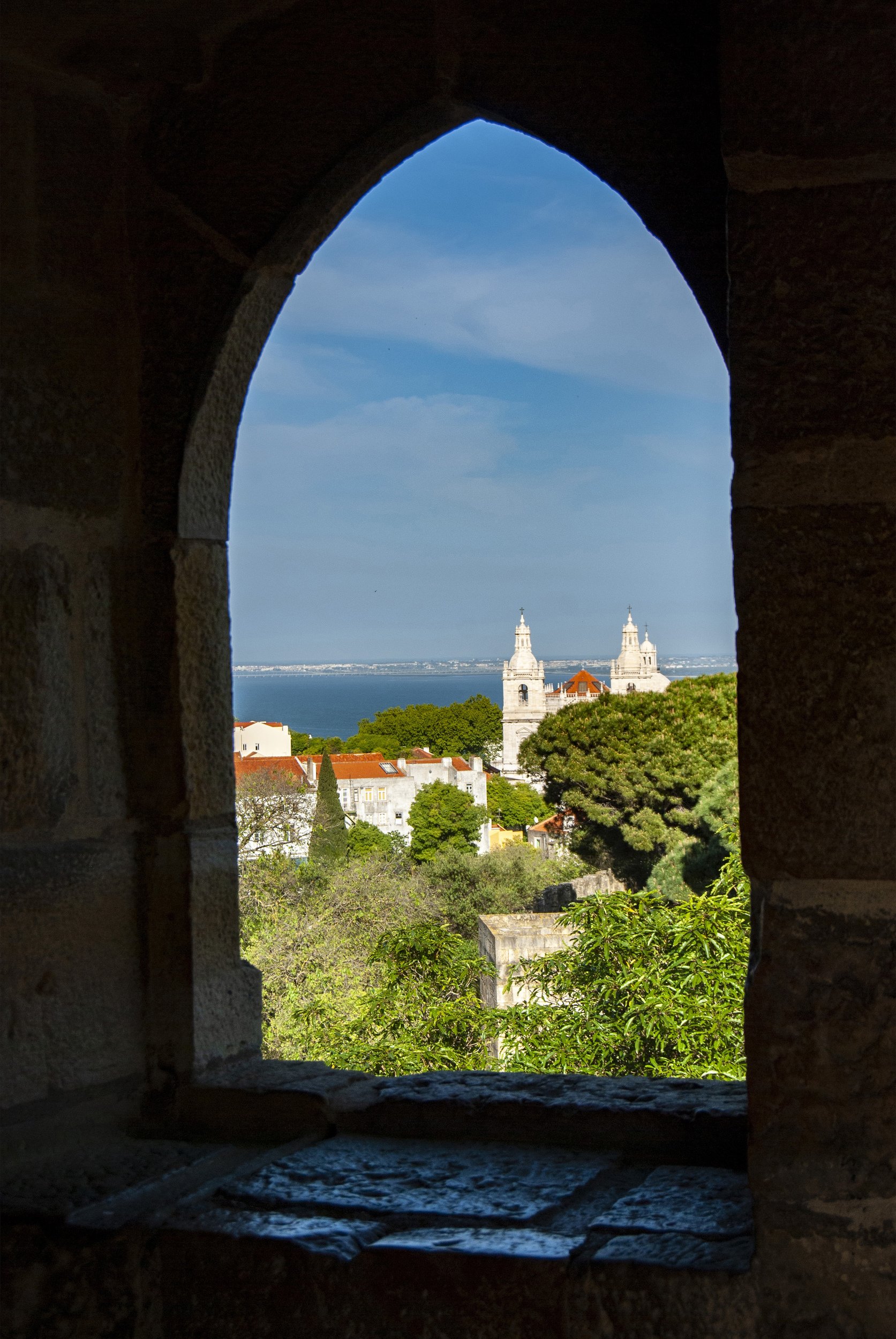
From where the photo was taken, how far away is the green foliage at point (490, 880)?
57.1 ft

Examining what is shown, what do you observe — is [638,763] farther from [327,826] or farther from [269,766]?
[269,766]

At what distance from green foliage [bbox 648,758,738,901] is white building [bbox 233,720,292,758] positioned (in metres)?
11.2

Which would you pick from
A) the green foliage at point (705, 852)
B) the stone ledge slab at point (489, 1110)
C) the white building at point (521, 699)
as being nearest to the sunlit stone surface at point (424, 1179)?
the stone ledge slab at point (489, 1110)

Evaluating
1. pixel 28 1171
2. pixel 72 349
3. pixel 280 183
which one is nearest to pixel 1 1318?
pixel 28 1171

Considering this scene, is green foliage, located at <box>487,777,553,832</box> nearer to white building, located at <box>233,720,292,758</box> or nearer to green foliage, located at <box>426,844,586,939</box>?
white building, located at <box>233,720,292,758</box>

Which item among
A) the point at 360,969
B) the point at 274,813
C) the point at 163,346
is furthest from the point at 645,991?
the point at 274,813

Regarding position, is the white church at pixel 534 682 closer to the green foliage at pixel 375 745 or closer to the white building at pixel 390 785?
the green foliage at pixel 375 745

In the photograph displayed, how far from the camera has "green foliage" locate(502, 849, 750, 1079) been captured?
18.3 feet

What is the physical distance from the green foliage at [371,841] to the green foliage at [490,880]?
0.89 m

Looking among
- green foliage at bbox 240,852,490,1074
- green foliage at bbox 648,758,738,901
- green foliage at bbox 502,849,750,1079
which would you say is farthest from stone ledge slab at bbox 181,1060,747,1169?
green foliage at bbox 648,758,738,901

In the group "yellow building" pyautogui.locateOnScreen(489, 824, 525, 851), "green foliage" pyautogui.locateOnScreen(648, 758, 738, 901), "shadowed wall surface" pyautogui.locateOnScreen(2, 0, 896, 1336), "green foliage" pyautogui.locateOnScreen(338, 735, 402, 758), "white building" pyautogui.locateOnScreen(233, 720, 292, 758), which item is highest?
"shadowed wall surface" pyautogui.locateOnScreen(2, 0, 896, 1336)

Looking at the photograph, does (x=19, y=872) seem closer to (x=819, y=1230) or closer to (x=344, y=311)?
(x=819, y=1230)

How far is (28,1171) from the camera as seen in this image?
4.79 ft


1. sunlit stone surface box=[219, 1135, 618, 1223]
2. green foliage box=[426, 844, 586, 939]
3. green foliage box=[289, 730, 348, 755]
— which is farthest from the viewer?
green foliage box=[289, 730, 348, 755]
